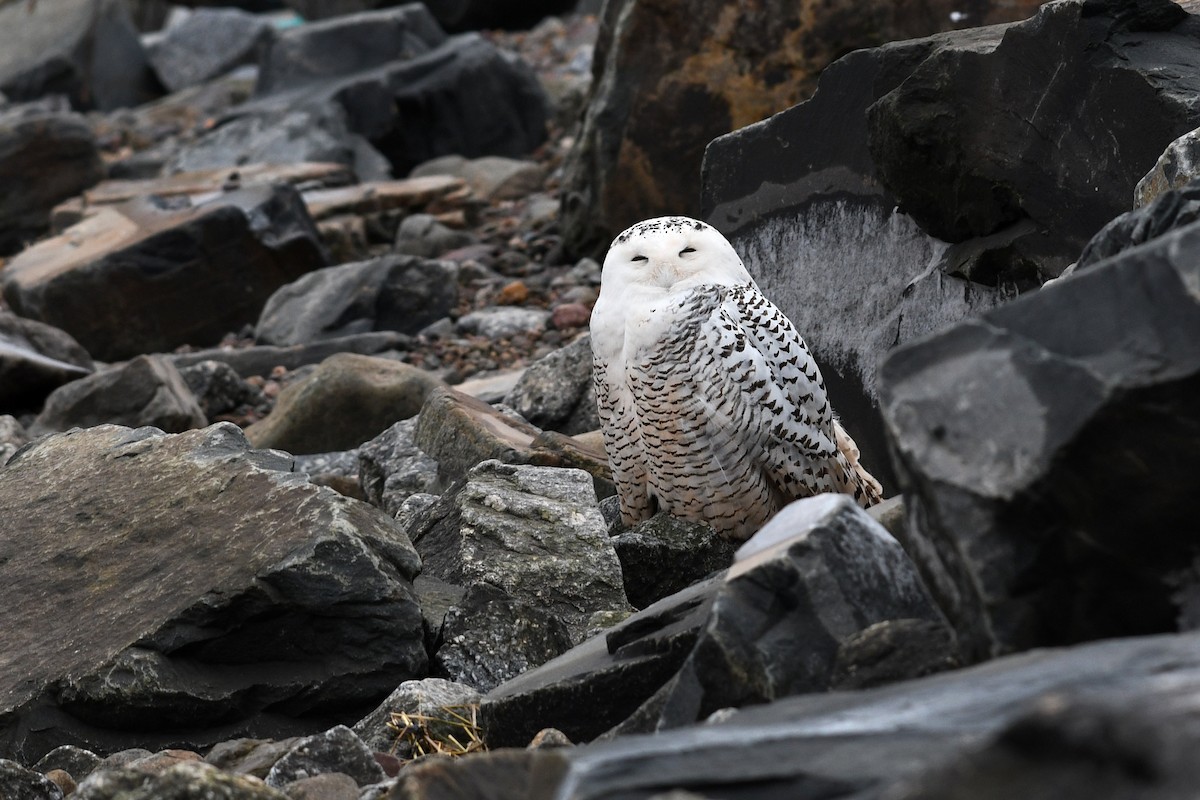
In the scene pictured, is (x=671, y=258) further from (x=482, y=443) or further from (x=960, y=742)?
(x=960, y=742)

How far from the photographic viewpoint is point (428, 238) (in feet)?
40.4

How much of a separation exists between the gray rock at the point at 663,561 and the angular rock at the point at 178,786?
2.16 metres

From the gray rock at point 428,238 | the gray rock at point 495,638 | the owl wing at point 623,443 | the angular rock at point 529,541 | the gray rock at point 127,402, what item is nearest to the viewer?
the gray rock at point 495,638

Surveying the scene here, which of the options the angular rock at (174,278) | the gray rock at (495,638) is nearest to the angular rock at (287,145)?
the angular rock at (174,278)

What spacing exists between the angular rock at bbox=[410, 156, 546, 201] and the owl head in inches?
342

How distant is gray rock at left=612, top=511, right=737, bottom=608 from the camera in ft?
15.8

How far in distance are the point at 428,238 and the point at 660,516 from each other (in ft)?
24.8

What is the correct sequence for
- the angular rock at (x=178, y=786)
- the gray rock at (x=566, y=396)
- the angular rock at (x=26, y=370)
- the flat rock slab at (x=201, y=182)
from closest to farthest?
the angular rock at (x=178, y=786) → the gray rock at (x=566, y=396) → the angular rock at (x=26, y=370) → the flat rock slab at (x=201, y=182)

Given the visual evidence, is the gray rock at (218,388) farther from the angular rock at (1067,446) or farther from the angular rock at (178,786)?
the angular rock at (1067,446)

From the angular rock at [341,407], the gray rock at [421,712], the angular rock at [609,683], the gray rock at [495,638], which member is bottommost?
the angular rock at [341,407]

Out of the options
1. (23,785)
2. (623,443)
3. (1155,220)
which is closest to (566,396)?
(623,443)

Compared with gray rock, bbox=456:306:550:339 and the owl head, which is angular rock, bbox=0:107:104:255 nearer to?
gray rock, bbox=456:306:550:339

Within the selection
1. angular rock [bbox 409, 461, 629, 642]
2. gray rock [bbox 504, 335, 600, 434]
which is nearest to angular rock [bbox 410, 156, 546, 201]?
gray rock [bbox 504, 335, 600, 434]

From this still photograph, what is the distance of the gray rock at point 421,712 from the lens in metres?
3.70
